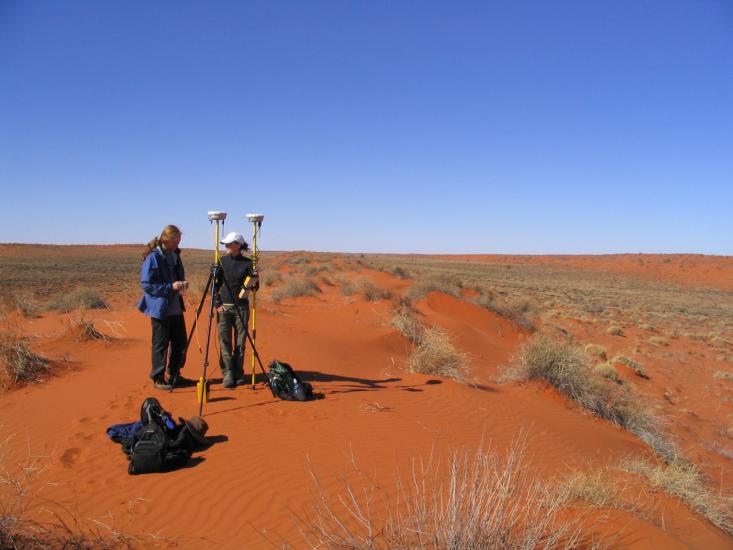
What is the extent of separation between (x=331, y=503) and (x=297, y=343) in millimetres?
6047

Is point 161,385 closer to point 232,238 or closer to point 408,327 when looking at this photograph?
point 232,238

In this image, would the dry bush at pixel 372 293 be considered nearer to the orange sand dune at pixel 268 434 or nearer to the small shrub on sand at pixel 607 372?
the orange sand dune at pixel 268 434

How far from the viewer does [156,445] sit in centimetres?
409

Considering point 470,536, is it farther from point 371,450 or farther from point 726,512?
point 726,512

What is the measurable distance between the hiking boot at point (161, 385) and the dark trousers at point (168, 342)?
0.07 m

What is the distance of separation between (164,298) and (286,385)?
185 cm

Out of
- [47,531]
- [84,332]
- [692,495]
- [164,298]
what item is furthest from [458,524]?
[84,332]

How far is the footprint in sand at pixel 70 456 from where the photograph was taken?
4.16 metres

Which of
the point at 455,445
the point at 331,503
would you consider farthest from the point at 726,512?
the point at 331,503

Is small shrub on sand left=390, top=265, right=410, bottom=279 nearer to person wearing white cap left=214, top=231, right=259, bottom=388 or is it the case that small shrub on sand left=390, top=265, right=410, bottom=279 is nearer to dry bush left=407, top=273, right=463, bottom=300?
dry bush left=407, top=273, right=463, bottom=300

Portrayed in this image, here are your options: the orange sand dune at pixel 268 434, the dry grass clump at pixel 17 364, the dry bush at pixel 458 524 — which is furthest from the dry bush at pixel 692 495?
the dry grass clump at pixel 17 364

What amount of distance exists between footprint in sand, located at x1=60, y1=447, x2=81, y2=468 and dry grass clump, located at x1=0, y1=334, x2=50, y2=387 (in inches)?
115

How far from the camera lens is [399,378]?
8125mm

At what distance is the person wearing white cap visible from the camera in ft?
19.2
